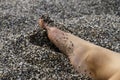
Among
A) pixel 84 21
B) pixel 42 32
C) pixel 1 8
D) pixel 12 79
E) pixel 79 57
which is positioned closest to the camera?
pixel 12 79

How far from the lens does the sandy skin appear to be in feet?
6.36

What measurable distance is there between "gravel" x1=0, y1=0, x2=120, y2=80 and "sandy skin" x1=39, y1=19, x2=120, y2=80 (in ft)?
0.15

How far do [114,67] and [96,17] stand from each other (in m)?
0.95

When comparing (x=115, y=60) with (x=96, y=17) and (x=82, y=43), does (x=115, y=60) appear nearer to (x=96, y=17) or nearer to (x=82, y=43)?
(x=82, y=43)

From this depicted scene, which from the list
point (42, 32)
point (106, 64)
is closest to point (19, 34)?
point (42, 32)

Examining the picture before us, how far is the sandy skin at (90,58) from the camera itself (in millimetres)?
1938

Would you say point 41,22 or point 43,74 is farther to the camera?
point 41,22

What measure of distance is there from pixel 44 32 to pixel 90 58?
0.52 meters

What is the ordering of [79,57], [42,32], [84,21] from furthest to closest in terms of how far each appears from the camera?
[84,21], [42,32], [79,57]

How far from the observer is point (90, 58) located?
2.02 m

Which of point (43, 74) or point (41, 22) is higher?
point (41, 22)

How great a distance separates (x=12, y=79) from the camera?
1.91m

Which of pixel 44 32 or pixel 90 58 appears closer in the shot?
pixel 90 58

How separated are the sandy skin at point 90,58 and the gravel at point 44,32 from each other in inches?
1.8
